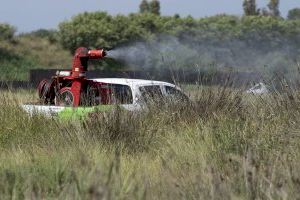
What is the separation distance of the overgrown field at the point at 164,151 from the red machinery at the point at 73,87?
62 cm

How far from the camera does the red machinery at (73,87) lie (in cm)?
1236

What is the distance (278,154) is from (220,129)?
2024mm

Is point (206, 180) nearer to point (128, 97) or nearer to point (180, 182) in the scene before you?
point (180, 182)

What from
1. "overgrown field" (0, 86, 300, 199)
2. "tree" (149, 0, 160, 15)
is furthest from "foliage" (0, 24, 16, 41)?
"overgrown field" (0, 86, 300, 199)

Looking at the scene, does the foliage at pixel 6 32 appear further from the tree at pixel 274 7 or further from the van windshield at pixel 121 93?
the tree at pixel 274 7

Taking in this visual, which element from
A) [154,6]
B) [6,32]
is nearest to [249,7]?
[154,6]

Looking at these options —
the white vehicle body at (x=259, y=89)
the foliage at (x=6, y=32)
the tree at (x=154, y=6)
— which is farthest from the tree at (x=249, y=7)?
the white vehicle body at (x=259, y=89)

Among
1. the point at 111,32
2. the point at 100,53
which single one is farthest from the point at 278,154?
the point at 111,32

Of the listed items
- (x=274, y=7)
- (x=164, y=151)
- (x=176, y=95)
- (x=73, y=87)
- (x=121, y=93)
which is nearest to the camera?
(x=164, y=151)

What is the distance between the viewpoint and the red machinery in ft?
40.5

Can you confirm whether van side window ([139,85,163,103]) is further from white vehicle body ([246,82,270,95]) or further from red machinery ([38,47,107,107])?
white vehicle body ([246,82,270,95])

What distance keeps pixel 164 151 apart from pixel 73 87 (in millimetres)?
4109

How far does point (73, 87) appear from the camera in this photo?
12773mm

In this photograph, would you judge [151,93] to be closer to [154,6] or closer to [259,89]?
[259,89]
